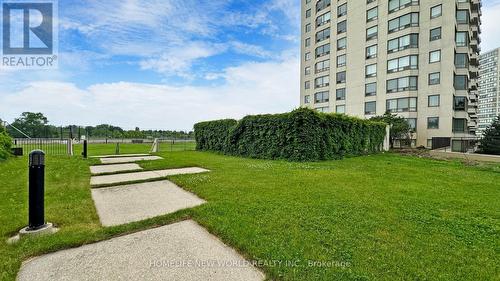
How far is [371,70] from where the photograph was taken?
28.5m

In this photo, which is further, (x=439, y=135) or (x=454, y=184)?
(x=439, y=135)

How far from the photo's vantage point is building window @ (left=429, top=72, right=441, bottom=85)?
23641 mm

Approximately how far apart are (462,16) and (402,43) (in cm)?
615

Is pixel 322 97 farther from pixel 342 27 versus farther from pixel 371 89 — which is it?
pixel 342 27

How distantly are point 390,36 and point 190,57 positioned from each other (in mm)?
24621

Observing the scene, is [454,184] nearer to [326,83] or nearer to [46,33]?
[46,33]

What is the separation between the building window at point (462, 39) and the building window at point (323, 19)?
16.0 meters

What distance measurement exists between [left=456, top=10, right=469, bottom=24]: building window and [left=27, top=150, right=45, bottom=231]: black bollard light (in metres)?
35.7

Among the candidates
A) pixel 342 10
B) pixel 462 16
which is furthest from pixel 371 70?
pixel 342 10

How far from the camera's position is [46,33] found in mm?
8711

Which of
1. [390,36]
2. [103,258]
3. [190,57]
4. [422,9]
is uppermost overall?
[422,9]

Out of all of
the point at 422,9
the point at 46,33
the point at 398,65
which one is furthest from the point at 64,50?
the point at 422,9

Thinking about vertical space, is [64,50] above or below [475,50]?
below

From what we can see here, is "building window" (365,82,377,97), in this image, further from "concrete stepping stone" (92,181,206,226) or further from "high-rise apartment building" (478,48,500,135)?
"high-rise apartment building" (478,48,500,135)
